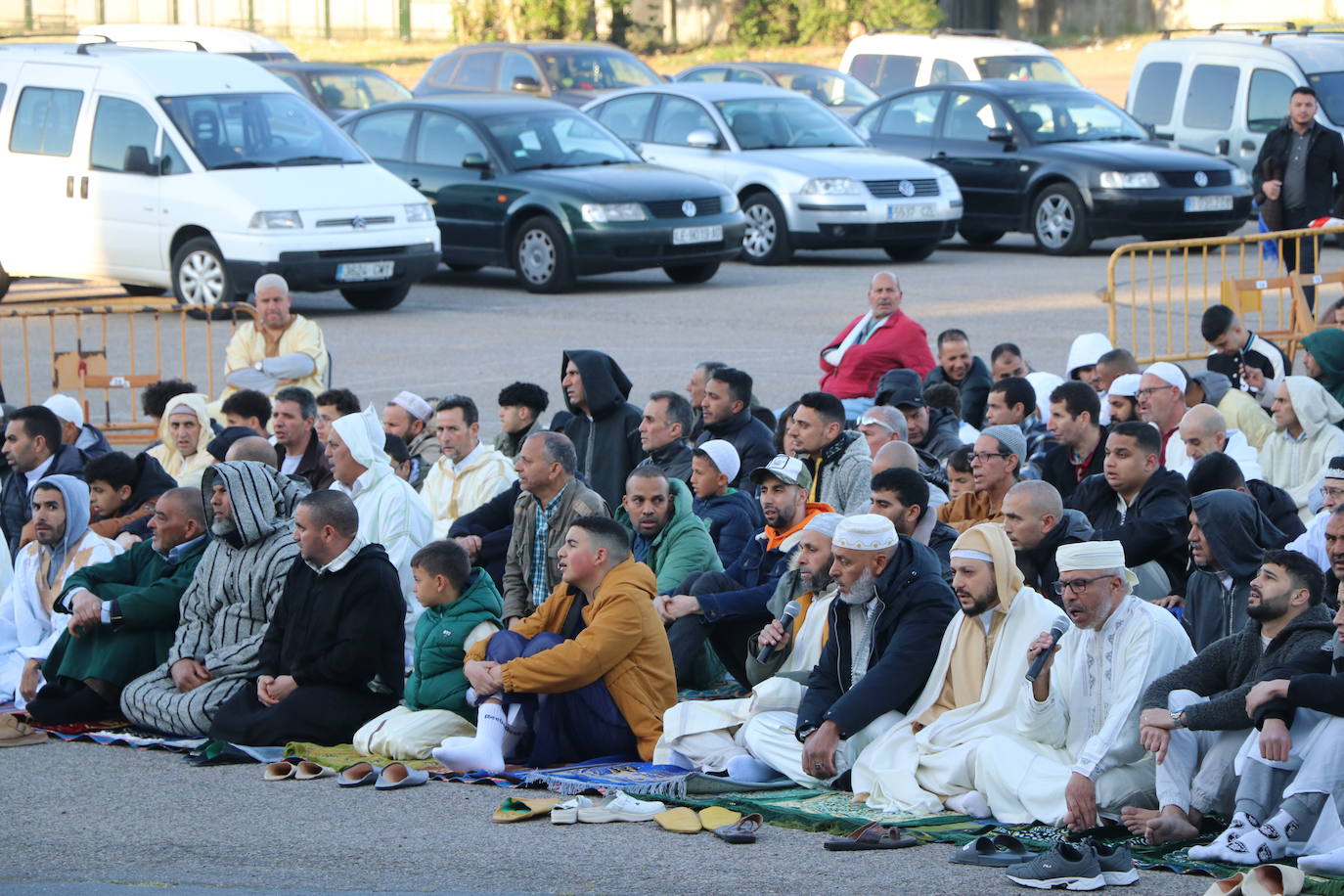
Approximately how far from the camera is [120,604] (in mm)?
9367

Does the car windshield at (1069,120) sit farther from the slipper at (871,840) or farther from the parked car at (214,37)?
the slipper at (871,840)

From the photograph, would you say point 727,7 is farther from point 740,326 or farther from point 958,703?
point 958,703

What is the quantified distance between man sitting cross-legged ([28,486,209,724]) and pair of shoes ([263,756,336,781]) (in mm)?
1423

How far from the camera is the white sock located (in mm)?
8102

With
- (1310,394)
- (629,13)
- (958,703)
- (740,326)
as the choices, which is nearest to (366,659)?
(958,703)

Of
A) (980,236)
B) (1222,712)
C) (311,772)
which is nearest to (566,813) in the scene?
(311,772)

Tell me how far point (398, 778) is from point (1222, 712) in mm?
3069

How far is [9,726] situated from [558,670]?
2.53m

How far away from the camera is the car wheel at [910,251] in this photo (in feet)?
76.3

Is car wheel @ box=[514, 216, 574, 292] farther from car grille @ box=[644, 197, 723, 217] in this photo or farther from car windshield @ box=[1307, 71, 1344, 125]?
car windshield @ box=[1307, 71, 1344, 125]

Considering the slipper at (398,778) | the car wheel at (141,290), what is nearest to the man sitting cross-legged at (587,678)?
the slipper at (398,778)

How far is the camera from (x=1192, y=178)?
73.8ft

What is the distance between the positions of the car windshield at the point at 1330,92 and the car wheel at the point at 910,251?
4.46m

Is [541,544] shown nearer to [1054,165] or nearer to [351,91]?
[1054,165]
